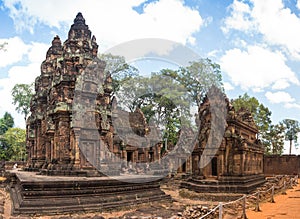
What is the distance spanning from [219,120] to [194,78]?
16.6 m

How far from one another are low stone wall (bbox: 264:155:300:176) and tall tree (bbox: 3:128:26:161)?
118 ft

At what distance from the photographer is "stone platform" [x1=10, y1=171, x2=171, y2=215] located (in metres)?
10.6

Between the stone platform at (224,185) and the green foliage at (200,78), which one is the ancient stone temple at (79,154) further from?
the green foliage at (200,78)

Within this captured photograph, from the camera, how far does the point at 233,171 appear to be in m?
17.8

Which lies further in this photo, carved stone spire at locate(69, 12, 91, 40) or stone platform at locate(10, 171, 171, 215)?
carved stone spire at locate(69, 12, 91, 40)

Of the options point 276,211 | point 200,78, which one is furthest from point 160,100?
point 276,211

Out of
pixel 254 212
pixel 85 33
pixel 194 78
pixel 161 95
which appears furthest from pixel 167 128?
pixel 254 212

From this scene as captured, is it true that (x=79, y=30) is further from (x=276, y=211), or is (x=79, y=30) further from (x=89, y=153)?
(x=276, y=211)

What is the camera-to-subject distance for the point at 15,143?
47281 mm

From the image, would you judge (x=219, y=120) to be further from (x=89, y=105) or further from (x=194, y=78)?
(x=194, y=78)

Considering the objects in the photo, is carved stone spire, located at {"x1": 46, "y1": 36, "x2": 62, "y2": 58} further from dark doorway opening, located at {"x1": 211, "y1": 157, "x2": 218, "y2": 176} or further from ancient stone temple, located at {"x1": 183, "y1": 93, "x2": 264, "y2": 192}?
dark doorway opening, located at {"x1": 211, "y1": 157, "x2": 218, "y2": 176}

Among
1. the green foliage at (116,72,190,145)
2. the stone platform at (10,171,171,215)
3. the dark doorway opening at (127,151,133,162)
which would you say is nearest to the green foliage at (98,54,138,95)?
the green foliage at (116,72,190,145)

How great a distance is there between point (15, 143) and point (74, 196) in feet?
132

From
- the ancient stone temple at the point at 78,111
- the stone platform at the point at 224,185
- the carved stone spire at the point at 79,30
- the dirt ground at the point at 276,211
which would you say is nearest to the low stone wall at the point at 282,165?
the stone platform at the point at 224,185
